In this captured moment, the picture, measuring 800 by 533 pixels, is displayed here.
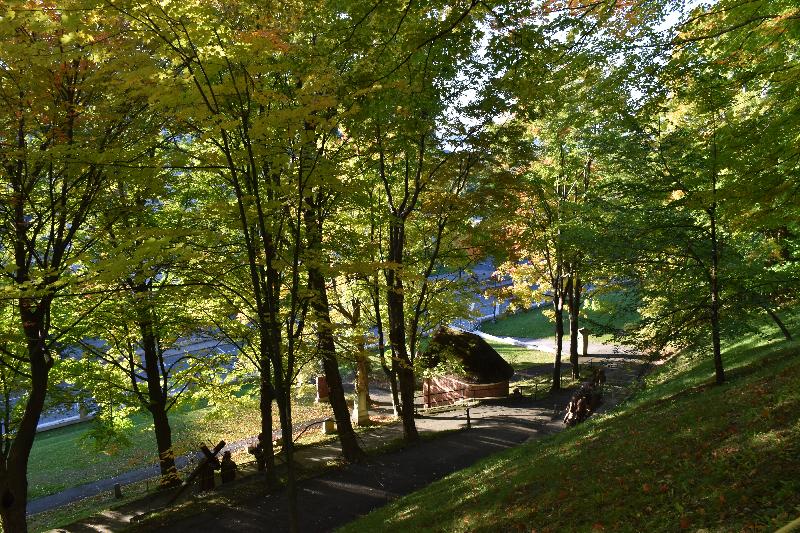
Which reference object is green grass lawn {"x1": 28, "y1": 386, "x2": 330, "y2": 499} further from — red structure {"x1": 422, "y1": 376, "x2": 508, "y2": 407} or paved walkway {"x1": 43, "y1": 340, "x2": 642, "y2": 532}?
red structure {"x1": 422, "y1": 376, "x2": 508, "y2": 407}

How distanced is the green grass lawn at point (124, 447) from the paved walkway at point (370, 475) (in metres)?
3.18

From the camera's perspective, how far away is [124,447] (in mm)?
20656

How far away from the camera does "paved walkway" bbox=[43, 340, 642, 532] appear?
10266mm

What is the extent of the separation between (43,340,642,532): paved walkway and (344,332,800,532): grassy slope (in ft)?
4.58

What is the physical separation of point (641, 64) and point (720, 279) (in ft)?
17.7

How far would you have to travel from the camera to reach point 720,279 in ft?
32.3

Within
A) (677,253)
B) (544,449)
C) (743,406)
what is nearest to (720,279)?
(677,253)

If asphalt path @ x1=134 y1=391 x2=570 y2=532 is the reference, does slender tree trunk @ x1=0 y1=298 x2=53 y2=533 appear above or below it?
above

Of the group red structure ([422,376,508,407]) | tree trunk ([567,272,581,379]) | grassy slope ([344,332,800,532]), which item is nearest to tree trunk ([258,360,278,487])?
grassy slope ([344,332,800,532])

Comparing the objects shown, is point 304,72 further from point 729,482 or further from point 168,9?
point 729,482

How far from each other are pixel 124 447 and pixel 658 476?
71.6 ft

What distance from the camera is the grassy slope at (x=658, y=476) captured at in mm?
4793

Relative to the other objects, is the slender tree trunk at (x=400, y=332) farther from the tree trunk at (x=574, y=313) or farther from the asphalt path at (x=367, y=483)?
the tree trunk at (x=574, y=313)

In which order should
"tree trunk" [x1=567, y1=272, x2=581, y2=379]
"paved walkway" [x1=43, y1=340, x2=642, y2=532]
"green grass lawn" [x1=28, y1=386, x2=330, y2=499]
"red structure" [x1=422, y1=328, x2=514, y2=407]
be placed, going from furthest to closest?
"tree trunk" [x1=567, y1=272, x2=581, y2=379] < "red structure" [x1=422, y1=328, x2=514, y2=407] < "green grass lawn" [x1=28, y1=386, x2=330, y2=499] < "paved walkway" [x1=43, y1=340, x2=642, y2=532]
